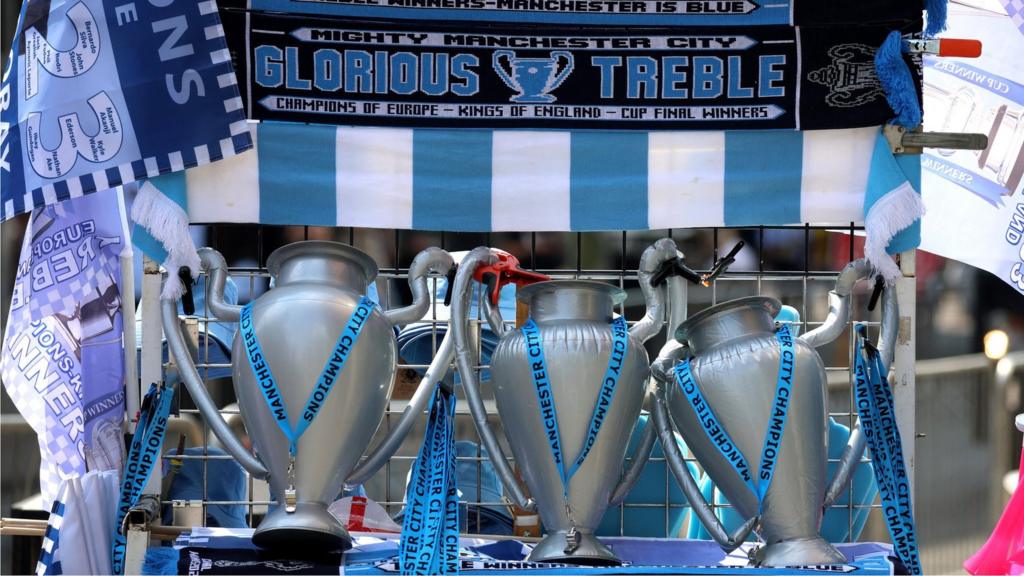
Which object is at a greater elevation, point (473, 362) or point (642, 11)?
point (642, 11)

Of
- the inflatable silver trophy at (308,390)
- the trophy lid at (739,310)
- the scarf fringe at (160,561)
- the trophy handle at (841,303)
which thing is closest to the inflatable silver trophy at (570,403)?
→ the trophy lid at (739,310)

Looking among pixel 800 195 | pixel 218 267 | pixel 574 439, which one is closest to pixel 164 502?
pixel 218 267

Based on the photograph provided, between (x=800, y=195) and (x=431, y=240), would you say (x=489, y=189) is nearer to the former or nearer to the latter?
(x=800, y=195)

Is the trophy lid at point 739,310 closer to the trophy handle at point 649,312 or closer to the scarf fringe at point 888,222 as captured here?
the trophy handle at point 649,312

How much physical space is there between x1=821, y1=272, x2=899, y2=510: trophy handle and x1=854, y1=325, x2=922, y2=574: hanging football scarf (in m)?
0.05

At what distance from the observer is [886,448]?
88.2 inches

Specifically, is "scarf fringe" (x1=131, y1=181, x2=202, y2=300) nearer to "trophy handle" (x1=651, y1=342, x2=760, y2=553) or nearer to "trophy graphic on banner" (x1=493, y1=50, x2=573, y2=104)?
"trophy graphic on banner" (x1=493, y1=50, x2=573, y2=104)

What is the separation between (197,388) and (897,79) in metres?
1.34

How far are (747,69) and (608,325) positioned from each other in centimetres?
56

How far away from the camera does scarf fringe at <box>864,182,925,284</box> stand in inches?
93.4

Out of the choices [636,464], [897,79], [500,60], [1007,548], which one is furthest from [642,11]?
[1007,548]

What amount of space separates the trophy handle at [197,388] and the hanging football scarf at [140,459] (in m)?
0.06

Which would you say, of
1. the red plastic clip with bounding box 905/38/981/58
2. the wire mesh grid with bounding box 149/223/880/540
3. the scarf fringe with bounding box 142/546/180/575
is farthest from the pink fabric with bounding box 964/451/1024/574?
the scarf fringe with bounding box 142/546/180/575

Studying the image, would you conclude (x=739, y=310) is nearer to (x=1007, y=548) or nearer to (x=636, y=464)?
(x=636, y=464)
